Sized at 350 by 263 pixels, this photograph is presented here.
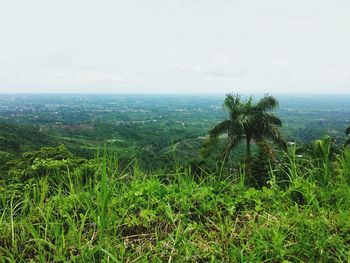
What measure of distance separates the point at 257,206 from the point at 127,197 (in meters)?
1.03

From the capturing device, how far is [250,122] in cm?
1948

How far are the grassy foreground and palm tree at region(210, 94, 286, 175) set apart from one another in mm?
16534

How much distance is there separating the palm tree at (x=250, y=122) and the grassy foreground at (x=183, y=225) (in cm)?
1653

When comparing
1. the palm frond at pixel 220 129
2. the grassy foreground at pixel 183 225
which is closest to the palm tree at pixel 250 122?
the palm frond at pixel 220 129

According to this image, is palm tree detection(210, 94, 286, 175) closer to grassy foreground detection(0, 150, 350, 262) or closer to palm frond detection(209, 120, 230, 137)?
palm frond detection(209, 120, 230, 137)

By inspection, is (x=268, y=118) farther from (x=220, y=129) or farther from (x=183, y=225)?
(x=183, y=225)

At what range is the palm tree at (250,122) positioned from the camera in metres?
19.7

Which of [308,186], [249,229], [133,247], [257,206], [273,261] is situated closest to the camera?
[273,261]

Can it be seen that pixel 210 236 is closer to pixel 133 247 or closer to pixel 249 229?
pixel 249 229

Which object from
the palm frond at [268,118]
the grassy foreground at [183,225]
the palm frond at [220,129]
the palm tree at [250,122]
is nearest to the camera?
the grassy foreground at [183,225]

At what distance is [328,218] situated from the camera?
262 centimetres

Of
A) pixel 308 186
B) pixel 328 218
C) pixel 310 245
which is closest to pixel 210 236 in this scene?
pixel 310 245

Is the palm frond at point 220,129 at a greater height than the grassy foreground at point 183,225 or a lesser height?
lesser

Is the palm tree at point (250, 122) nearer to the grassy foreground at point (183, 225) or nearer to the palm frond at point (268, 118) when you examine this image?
the palm frond at point (268, 118)
